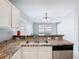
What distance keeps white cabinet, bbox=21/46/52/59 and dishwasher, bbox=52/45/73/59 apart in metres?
0.13

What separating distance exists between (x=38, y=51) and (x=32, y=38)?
108 centimetres

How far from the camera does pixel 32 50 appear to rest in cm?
379

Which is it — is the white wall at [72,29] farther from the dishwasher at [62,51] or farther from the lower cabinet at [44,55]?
the lower cabinet at [44,55]

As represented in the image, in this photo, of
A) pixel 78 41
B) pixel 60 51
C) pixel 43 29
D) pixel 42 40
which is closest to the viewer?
pixel 60 51

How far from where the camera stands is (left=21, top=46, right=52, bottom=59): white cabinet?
377 cm

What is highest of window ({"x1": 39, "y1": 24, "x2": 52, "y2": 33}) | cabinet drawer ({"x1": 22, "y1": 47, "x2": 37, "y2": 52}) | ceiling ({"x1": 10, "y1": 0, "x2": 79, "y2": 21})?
ceiling ({"x1": 10, "y1": 0, "x2": 79, "y2": 21})

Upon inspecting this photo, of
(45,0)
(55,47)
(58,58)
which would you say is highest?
(45,0)

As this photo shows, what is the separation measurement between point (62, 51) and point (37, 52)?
0.67 metres

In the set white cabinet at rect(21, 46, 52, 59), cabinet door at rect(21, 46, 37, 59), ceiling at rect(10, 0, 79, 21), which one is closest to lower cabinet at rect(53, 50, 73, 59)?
white cabinet at rect(21, 46, 52, 59)

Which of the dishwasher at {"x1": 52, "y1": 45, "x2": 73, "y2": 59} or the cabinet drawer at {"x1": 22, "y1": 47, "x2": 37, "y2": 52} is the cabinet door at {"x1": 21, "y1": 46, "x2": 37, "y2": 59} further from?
the dishwasher at {"x1": 52, "y1": 45, "x2": 73, "y2": 59}

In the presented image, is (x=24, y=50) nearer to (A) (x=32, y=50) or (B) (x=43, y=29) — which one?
(A) (x=32, y=50)

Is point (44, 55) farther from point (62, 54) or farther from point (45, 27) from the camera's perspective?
point (45, 27)

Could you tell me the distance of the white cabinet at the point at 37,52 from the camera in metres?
3.77

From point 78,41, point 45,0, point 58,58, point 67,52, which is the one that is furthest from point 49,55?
point 78,41
